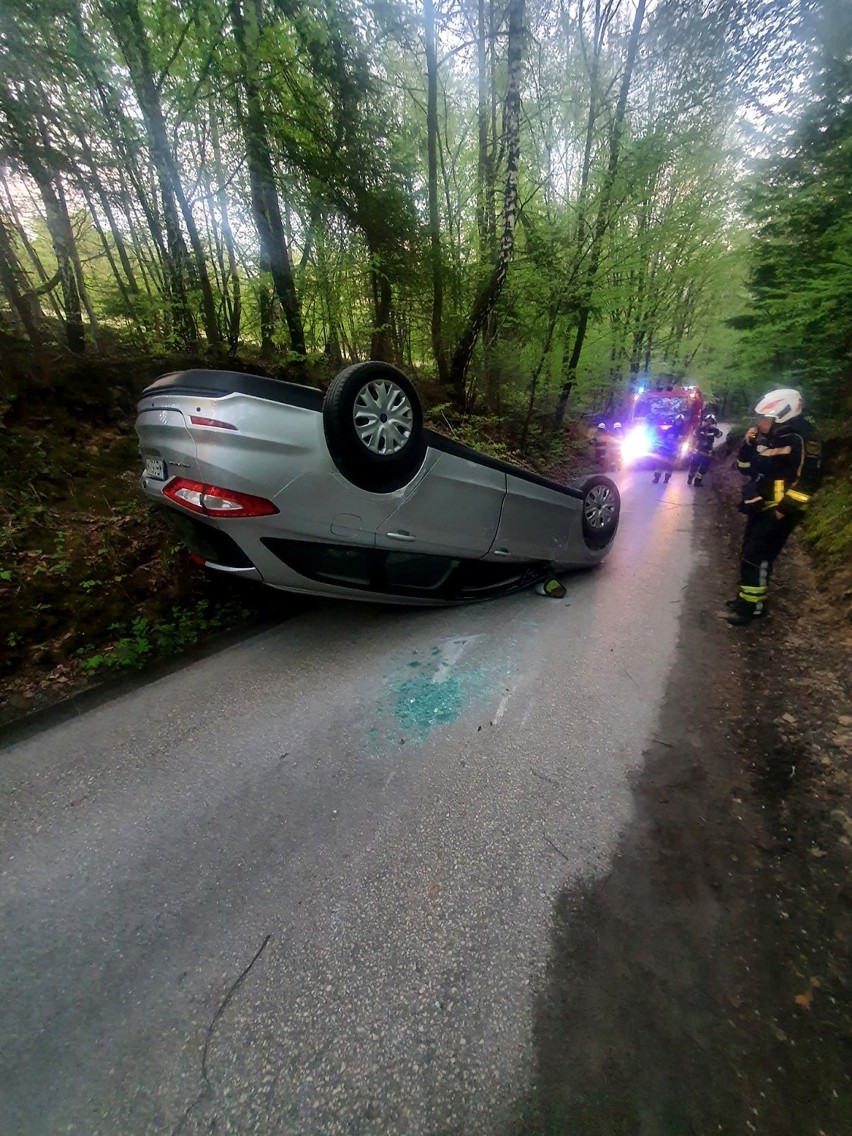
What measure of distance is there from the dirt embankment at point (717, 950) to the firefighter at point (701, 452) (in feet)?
25.3

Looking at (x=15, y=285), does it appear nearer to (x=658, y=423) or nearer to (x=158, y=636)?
(x=158, y=636)

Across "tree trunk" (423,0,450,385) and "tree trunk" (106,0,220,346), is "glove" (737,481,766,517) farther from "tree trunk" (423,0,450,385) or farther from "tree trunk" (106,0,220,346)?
"tree trunk" (423,0,450,385)

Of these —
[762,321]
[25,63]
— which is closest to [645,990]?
[25,63]

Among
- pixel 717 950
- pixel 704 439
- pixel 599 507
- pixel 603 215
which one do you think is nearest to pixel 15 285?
pixel 599 507

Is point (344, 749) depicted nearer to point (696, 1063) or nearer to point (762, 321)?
point (696, 1063)

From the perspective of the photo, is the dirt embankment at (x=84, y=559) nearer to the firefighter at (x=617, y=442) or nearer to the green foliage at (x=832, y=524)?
the green foliage at (x=832, y=524)

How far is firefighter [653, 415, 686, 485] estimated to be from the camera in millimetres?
11023

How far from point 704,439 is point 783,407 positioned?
24.3 feet

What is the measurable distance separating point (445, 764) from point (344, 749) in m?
0.57

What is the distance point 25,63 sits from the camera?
4117 millimetres

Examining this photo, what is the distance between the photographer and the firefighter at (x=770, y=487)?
3.70 m

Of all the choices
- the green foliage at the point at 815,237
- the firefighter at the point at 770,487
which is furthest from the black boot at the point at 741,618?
the green foliage at the point at 815,237

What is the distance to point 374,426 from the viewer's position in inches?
106

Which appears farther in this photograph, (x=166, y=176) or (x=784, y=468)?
(x=166, y=176)
